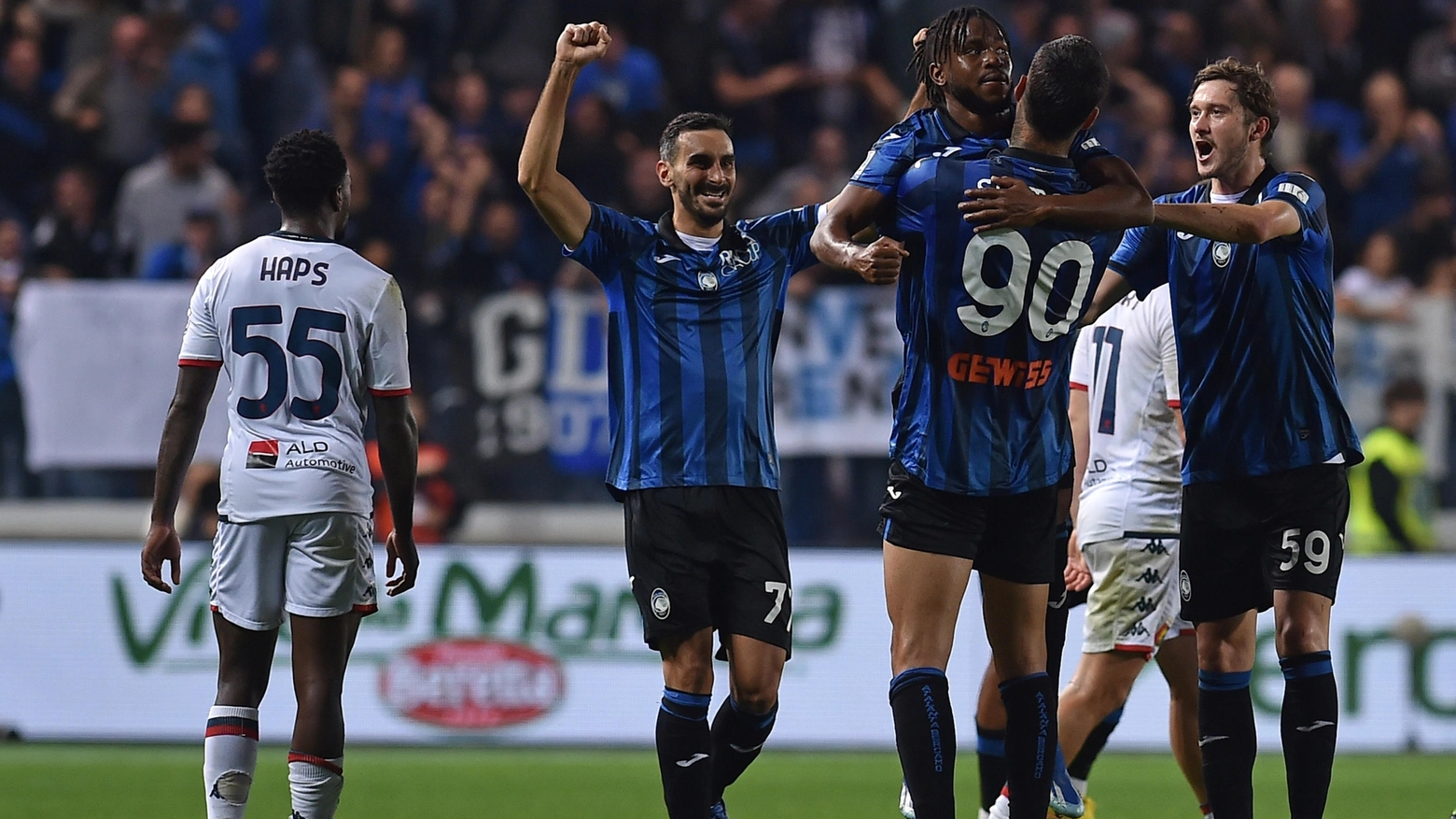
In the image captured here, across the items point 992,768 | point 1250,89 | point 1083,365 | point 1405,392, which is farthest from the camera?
Result: point 1405,392

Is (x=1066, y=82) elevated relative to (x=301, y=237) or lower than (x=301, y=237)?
elevated

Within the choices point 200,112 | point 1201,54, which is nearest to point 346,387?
point 200,112

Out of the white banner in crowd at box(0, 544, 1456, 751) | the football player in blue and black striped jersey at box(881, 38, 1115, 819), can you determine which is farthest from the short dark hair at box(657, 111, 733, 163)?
the white banner in crowd at box(0, 544, 1456, 751)

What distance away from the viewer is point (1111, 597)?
594cm

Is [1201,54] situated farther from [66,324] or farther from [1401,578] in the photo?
[66,324]

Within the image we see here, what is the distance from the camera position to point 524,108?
482 inches

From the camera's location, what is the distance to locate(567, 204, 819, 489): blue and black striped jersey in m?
5.10

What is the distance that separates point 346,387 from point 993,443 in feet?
5.86

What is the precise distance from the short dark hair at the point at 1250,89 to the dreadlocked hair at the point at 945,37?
0.74 m

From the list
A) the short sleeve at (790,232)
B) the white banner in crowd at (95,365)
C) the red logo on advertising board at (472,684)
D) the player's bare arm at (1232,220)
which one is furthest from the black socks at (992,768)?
the white banner in crowd at (95,365)

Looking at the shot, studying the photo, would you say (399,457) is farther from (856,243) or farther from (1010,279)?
(1010,279)

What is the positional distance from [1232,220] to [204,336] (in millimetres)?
2804

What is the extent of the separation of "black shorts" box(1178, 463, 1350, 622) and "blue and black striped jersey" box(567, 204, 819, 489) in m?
1.23

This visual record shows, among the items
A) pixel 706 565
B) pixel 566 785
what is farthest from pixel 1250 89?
pixel 566 785
